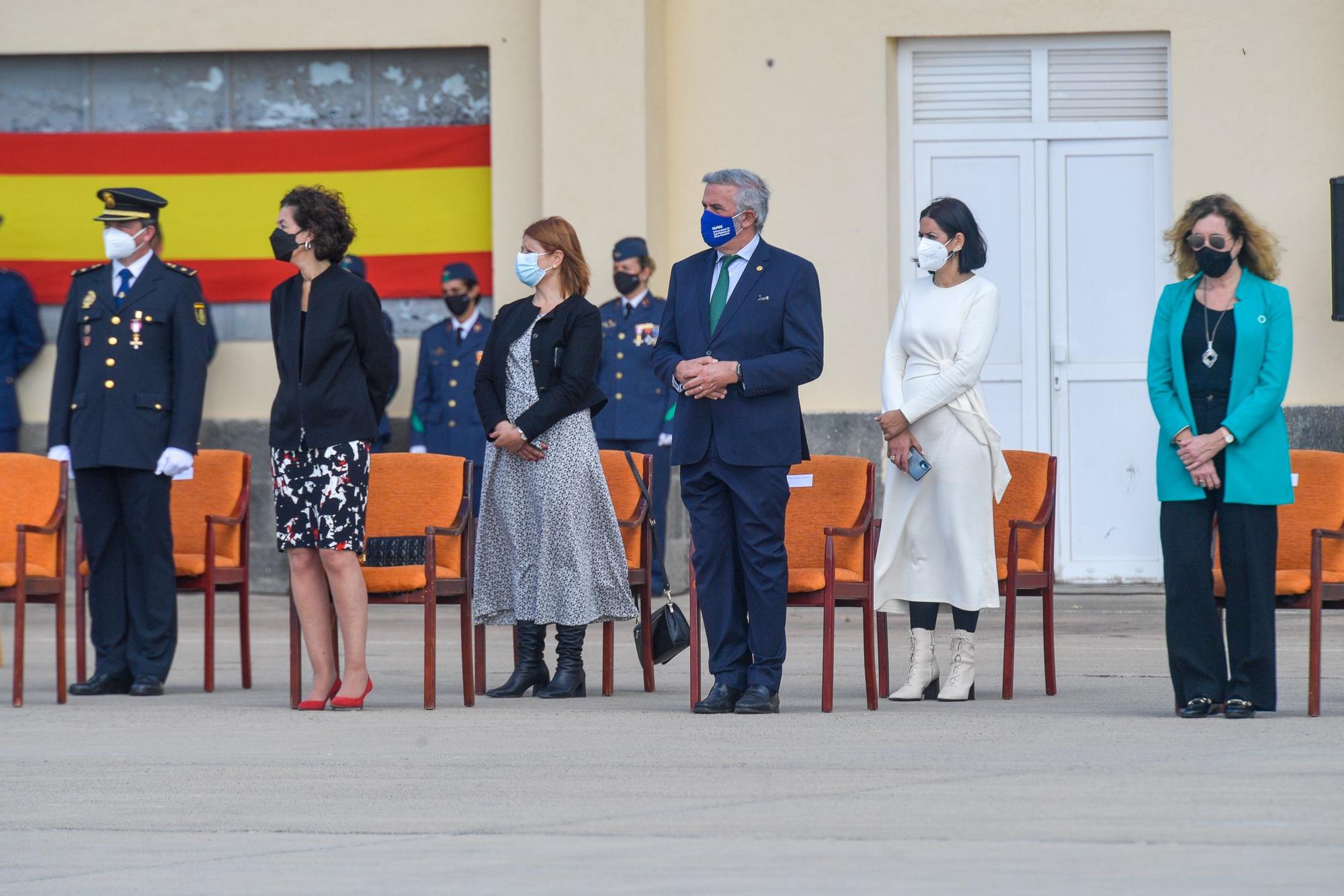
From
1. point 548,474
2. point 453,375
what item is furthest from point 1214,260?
point 453,375

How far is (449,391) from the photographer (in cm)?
1202

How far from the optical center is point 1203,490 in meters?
6.93

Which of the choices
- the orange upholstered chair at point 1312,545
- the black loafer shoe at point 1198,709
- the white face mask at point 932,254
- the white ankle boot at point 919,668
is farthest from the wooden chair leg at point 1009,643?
the white face mask at point 932,254

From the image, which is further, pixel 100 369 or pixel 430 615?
pixel 100 369

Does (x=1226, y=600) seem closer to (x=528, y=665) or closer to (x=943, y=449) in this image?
(x=943, y=449)

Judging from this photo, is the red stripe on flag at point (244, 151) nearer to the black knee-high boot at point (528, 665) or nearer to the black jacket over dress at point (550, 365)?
the black jacket over dress at point (550, 365)

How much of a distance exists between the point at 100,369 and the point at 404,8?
4.84 meters

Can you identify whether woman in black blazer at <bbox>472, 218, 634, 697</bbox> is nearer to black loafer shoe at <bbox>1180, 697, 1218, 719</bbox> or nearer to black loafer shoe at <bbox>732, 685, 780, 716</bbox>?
black loafer shoe at <bbox>732, 685, 780, 716</bbox>

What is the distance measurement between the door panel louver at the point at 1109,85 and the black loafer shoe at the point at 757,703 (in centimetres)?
595

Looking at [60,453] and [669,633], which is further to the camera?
[60,453]

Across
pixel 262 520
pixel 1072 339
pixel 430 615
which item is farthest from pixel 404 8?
pixel 430 615

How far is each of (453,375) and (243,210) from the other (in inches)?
70.6

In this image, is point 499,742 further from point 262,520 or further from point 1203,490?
point 262,520

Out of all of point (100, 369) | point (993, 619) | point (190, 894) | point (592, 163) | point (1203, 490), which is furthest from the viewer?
point (592, 163)
